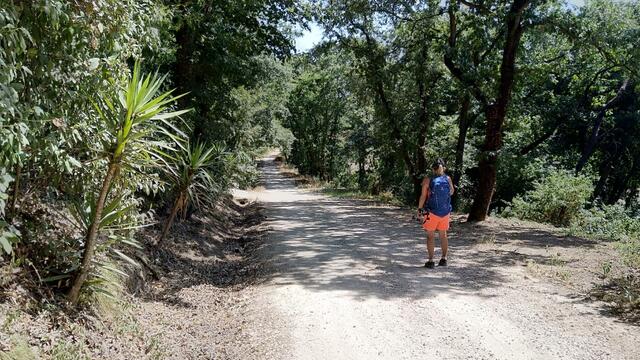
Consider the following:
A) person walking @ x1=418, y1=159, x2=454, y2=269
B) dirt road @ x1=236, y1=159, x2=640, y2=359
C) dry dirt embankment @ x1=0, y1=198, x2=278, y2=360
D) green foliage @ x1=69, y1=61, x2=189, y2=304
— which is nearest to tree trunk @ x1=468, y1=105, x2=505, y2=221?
dirt road @ x1=236, y1=159, x2=640, y2=359

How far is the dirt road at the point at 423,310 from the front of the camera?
16.3 feet

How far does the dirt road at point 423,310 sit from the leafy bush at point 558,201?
703 centimetres

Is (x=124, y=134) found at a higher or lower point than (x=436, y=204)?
higher

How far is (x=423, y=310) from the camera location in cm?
600

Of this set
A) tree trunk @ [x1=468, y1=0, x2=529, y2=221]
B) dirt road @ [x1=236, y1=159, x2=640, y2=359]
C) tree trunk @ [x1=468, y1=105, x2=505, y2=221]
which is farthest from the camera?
tree trunk @ [x1=468, y1=105, x2=505, y2=221]

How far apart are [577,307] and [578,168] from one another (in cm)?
1887

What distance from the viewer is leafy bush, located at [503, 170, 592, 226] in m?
15.5

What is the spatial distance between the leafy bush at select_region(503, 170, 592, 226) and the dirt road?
23.1ft

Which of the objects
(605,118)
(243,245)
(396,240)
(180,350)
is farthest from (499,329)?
(605,118)

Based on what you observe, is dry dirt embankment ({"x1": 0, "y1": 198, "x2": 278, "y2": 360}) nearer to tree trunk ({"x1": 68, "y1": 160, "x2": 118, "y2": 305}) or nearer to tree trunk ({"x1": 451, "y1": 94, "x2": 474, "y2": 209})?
tree trunk ({"x1": 68, "y1": 160, "x2": 118, "y2": 305})

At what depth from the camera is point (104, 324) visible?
5.13 metres

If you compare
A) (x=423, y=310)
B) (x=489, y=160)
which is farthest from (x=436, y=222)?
(x=489, y=160)

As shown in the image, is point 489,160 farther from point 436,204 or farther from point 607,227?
point 436,204

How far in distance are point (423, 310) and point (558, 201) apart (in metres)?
11.5
